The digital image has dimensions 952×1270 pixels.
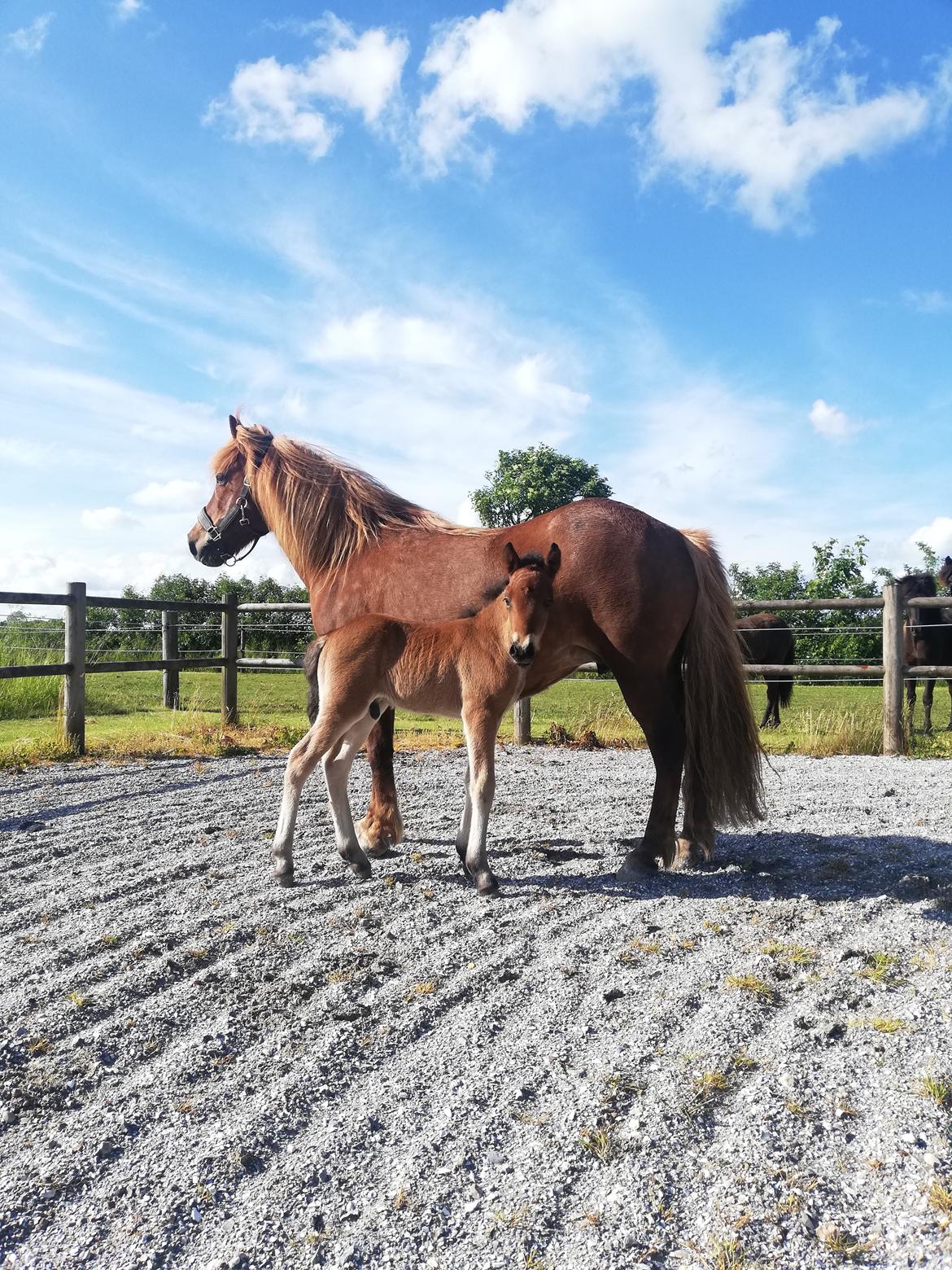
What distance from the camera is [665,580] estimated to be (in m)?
4.87

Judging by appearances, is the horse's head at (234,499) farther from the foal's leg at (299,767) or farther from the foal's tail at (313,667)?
the foal's leg at (299,767)

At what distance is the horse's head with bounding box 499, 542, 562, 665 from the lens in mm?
4293

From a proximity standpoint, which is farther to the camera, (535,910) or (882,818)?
(882,818)

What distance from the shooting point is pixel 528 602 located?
172 inches

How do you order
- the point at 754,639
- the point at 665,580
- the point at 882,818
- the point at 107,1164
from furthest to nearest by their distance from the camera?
1. the point at 754,639
2. the point at 882,818
3. the point at 665,580
4. the point at 107,1164

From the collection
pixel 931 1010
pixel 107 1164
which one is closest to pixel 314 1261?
pixel 107 1164

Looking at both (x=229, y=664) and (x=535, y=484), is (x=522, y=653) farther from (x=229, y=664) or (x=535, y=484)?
(x=535, y=484)

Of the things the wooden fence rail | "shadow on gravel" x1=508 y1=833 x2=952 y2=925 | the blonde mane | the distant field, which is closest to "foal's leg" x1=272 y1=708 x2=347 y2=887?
"shadow on gravel" x1=508 y1=833 x2=952 y2=925

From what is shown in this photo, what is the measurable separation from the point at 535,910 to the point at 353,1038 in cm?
151

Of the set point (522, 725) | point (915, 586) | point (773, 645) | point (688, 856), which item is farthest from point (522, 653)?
point (773, 645)

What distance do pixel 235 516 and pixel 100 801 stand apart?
2.77 metres

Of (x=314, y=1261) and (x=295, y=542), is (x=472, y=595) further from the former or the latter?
(x=314, y=1261)

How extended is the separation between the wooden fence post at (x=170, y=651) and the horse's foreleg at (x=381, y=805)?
27.8 feet

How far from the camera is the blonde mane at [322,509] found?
5.83 m
